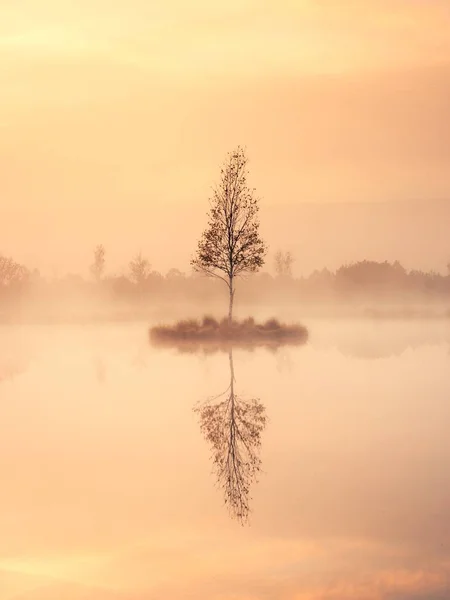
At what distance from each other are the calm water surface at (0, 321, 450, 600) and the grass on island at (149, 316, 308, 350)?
2022cm

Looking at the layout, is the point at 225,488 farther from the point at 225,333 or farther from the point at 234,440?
the point at 225,333

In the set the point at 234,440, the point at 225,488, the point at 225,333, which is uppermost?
the point at 225,333

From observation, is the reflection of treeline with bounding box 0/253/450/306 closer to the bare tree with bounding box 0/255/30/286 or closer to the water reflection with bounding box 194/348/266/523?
the bare tree with bounding box 0/255/30/286

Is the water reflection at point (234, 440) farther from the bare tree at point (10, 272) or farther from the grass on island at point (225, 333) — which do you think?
the bare tree at point (10, 272)

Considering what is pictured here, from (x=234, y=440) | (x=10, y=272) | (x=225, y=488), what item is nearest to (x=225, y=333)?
(x=234, y=440)

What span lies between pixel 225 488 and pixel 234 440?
4630 mm

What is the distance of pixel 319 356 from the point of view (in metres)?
41.8

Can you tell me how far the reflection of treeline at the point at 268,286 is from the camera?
4702 inches

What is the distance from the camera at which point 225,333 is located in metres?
55.2

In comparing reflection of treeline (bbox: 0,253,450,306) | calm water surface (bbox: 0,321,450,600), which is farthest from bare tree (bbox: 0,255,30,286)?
calm water surface (bbox: 0,321,450,600)

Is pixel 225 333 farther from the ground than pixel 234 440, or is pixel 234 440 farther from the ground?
pixel 225 333

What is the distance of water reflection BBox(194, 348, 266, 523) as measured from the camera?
48.3ft

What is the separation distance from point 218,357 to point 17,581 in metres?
30.8

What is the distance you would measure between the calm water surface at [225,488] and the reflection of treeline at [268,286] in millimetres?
89117
